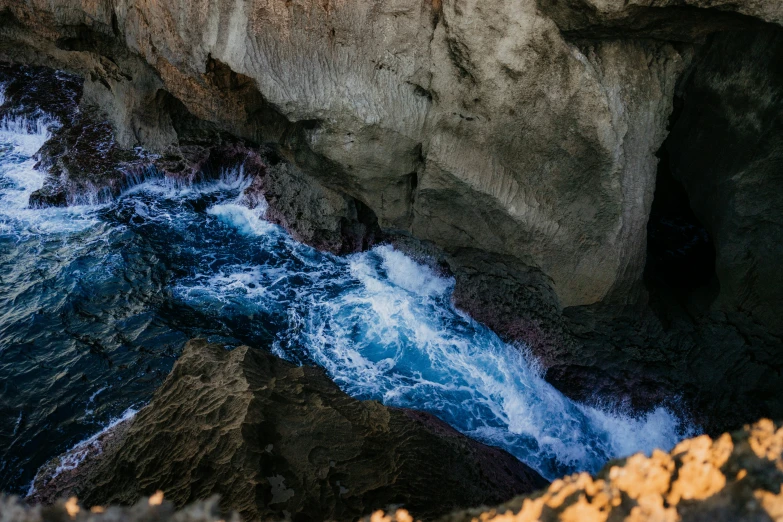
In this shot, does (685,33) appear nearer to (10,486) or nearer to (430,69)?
(430,69)

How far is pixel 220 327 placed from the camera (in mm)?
9688

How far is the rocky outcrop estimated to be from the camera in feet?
16.8

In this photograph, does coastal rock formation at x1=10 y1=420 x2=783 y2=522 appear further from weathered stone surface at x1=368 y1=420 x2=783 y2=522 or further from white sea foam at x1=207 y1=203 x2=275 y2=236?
white sea foam at x1=207 y1=203 x2=275 y2=236

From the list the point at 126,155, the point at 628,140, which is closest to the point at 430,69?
the point at 628,140

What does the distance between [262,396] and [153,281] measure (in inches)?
224

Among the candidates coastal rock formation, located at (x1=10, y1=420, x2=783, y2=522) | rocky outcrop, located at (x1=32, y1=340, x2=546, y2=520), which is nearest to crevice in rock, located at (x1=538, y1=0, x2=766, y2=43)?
rocky outcrop, located at (x1=32, y1=340, x2=546, y2=520)

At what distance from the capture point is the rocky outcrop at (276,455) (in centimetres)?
512

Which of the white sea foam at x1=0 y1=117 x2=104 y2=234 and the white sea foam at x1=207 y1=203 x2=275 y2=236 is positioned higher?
the white sea foam at x1=207 y1=203 x2=275 y2=236

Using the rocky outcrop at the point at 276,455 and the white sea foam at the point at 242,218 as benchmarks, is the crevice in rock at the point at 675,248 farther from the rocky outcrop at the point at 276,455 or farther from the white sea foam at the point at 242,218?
the white sea foam at the point at 242,218

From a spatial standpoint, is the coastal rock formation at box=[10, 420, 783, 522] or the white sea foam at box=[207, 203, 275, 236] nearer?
the coastal rock formation at box=[10, 420, 783, 522]

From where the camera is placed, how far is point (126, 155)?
13281mm

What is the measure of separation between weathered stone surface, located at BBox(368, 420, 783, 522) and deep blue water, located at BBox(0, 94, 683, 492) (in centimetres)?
560

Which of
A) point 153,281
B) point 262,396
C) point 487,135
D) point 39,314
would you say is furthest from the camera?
point 153,281

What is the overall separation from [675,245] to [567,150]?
3810 mm
